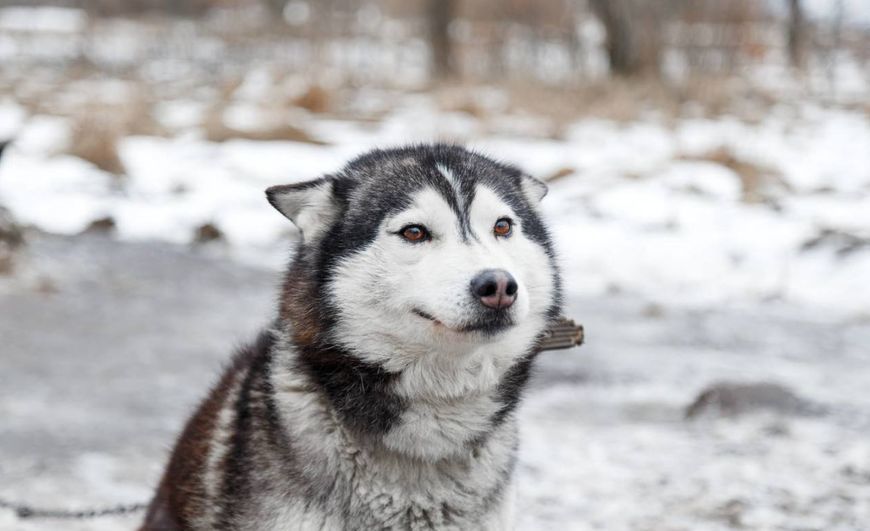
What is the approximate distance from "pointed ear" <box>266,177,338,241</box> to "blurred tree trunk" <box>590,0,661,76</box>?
16.1 metres

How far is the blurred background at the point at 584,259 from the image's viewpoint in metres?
4.57

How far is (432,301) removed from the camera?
8.63 ft

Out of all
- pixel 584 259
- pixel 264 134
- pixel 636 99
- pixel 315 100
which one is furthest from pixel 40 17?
pixel 584 259

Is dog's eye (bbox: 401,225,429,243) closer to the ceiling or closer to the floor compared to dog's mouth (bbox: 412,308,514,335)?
closer to the ceiling

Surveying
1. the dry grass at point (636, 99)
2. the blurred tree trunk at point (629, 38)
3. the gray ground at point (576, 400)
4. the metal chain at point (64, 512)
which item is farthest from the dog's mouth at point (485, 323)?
the blurred tree trunk at point (629, 38)

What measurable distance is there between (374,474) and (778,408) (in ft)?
10.4

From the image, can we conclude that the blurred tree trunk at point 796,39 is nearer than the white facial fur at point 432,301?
No

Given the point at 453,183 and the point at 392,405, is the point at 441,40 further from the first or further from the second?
the point at 392,405

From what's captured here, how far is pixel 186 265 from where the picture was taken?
8.15 m

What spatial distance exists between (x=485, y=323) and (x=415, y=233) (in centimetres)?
36

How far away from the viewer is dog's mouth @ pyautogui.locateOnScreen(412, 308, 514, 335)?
262cm

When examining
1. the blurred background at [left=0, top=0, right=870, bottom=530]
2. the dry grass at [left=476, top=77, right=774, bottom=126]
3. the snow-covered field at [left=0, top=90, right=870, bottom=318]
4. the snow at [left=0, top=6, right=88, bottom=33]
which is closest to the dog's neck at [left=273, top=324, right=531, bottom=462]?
the blurred background at [left=0, top=0, right=870, bottom=530]

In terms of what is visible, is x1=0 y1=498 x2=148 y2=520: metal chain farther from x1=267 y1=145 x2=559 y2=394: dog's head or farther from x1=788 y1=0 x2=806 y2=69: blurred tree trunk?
x1=788 y1=0 x2=806 y2=69: blurred tree trunk

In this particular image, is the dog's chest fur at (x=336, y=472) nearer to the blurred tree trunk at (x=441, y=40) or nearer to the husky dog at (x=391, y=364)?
the husky dog at (x=391, y=364)
